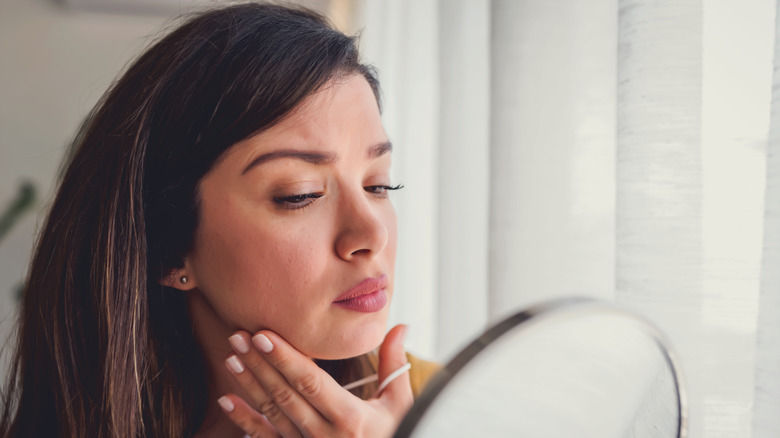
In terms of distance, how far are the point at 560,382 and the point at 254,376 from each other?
0.46 meters

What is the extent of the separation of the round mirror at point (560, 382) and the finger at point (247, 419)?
1.58ft

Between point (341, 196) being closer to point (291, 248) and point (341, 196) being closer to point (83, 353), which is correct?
point (291, 248)

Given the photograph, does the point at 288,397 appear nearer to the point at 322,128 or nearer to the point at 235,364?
the point at 235,364

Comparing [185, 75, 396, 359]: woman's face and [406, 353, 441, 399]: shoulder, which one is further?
[406, 353, 441, 399]: shoulder

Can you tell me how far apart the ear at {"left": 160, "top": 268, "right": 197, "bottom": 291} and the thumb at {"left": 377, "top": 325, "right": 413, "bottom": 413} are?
24 cm

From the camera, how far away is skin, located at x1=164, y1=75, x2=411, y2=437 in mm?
574

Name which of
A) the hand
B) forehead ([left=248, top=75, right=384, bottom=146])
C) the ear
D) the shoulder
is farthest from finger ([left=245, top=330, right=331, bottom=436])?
the shoulder

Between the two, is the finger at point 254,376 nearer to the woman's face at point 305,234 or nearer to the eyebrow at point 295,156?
the woman's face at point 305,234

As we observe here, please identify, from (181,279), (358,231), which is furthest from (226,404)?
(358,231)

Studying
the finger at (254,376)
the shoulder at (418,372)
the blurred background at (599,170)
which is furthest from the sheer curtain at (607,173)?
the finger at (254,376)

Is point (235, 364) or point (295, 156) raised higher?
point (295, 156)

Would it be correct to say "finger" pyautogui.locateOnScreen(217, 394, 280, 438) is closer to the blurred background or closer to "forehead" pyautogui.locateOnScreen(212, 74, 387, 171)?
"forehead" pyautogui.locateOnScreen(212, 74, 387, 171)

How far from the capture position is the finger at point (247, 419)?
64 cm

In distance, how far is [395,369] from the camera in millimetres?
691
